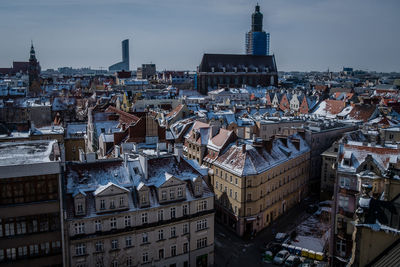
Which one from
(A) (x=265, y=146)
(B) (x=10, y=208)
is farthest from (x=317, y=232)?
(B) (x=10, y=208)

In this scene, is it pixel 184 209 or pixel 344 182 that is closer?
pixel 184 209

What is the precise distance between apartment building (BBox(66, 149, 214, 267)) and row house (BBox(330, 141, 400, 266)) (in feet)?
49.9

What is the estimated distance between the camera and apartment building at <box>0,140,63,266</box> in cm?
3356

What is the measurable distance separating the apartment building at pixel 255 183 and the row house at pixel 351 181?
39.0ft

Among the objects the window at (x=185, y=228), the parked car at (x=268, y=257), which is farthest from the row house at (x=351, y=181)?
the window at (x=185, y=228)

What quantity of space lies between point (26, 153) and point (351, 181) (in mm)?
38071

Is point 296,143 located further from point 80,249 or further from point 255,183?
point 80,249

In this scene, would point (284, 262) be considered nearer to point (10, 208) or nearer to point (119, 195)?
point (119, 195)

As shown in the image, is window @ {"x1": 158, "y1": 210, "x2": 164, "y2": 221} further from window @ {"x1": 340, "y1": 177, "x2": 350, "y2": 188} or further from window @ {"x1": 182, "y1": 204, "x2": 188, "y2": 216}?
window @ {"x1": 340, "y1": 177, "x2": 350, "y2": 188}

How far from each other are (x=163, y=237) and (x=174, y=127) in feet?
138

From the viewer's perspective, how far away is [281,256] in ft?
156

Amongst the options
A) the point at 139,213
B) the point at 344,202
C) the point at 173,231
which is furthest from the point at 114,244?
the point at 344,202

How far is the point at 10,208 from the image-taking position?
110 ft

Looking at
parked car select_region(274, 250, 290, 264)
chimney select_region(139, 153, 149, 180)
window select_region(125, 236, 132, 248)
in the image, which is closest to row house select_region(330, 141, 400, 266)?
parked car select_region(274, 250, 290, 264)
